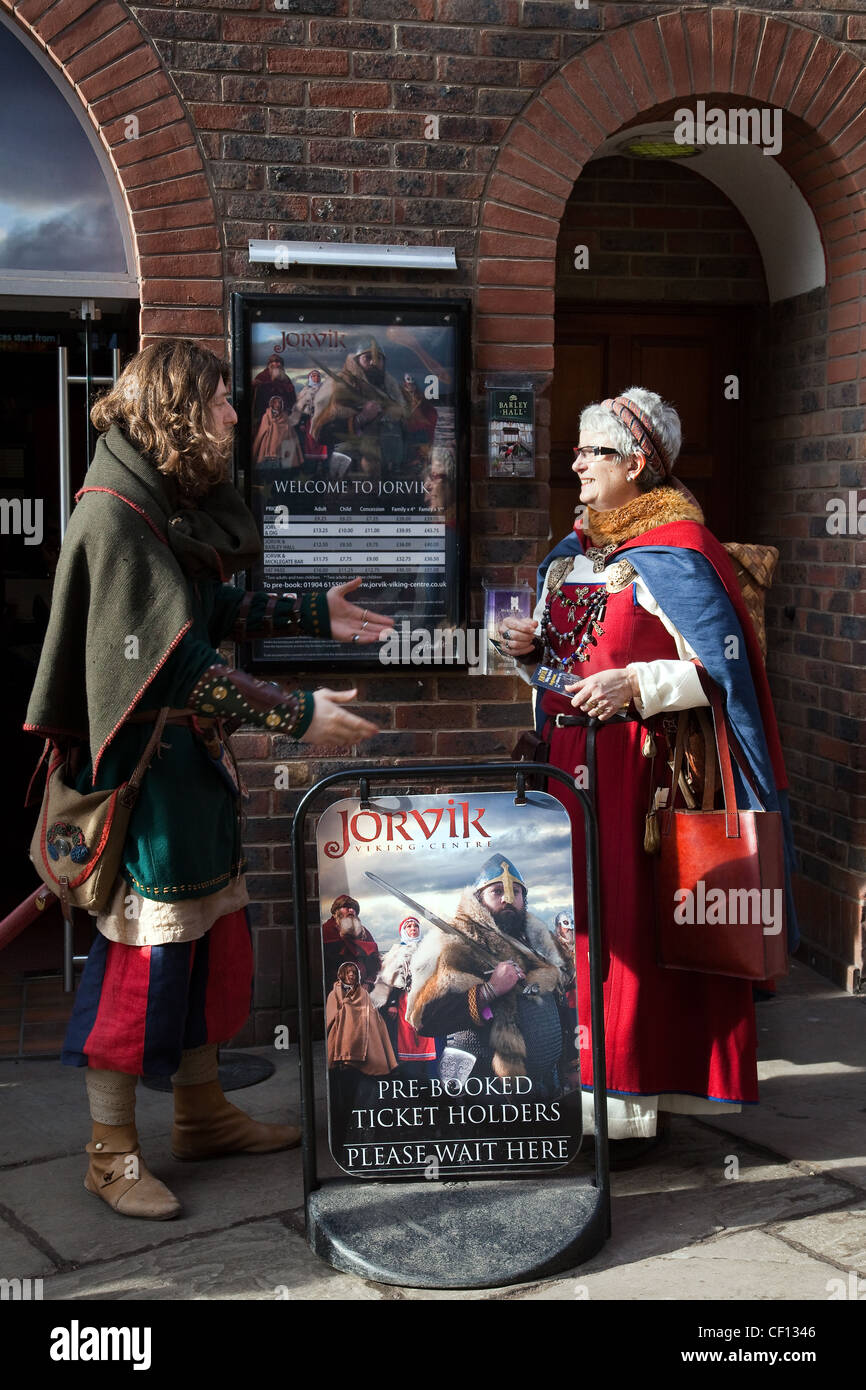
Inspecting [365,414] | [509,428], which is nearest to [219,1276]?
[365,414]

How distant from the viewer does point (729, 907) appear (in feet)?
11.5

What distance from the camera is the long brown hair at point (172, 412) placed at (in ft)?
10.9

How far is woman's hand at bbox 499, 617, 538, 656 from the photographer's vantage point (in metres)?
3.84

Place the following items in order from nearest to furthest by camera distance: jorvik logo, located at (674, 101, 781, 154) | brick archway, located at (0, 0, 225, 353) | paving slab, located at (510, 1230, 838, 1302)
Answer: paving slab, located at (510, 1230, 838, 1302) < brick archway, located at (0, 0, 225, 353) < jorvik logo, located at (674, 101, 781, 154)

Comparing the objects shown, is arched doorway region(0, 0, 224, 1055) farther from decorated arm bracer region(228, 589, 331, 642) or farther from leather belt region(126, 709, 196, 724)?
leather belt region(126, 709, 196, 724)

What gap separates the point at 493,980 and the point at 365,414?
2059 millimetres

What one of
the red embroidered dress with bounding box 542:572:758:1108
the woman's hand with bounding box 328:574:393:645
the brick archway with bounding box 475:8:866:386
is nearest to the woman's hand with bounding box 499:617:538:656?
the red embroidered dress with bounding box 542:572:758:1108

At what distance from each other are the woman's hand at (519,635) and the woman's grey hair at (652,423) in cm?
47

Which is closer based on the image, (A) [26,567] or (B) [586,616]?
(B) [586,616]

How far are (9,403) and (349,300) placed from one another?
2.43m

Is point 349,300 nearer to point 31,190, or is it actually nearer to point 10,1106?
point 31,190

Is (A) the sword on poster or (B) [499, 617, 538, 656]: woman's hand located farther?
(B) [499, 617, 538, 656]: woman's hand

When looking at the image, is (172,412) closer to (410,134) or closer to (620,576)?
(620,576)

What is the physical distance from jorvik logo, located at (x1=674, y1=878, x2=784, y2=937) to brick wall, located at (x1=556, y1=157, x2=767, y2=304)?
292 cm
